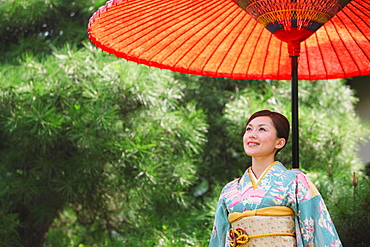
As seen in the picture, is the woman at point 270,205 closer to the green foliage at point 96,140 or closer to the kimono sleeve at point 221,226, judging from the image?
the kimono sleeve at point 221,226

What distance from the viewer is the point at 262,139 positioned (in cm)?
A: 157

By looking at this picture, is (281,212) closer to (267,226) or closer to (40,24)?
(267,226)

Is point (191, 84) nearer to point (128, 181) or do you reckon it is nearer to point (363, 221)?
point (128, 181)

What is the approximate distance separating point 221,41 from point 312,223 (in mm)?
866

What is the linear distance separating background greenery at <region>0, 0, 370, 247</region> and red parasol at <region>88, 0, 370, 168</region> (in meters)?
0.97

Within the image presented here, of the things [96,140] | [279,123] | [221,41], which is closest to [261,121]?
[279,123]

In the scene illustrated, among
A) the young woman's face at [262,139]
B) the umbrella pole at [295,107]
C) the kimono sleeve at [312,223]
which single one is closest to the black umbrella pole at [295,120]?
the umbrella pole at [295,107]

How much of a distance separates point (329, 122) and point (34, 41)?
2369 mm

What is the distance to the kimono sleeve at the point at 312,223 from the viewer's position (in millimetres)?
1432

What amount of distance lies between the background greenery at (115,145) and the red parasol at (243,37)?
3.20 ft

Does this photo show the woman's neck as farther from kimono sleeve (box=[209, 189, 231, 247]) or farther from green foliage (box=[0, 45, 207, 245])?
green foliage (box=[0, 45, 207, 245])

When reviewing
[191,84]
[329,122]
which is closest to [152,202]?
[191,84]

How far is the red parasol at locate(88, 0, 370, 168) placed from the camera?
1624 mm

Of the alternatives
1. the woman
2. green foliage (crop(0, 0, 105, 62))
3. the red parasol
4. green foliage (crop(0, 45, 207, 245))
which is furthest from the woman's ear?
green foliage (crop(0, 0, 105, 62))
